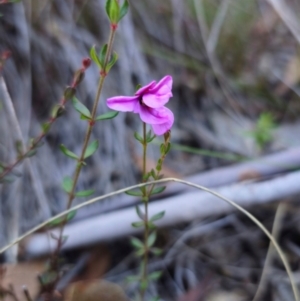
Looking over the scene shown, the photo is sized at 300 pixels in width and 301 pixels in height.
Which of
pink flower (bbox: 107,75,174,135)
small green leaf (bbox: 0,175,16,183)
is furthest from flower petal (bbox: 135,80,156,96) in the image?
small green leaf (bbox: 0,175,16,183)

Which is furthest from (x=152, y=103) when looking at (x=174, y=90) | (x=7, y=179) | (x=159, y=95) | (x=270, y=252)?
(x=174, y=90)

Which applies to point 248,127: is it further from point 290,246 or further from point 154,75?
point 290,246

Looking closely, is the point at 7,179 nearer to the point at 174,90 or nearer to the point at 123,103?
the point at 123,103

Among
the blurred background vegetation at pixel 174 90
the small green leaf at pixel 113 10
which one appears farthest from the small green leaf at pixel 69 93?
the blurred background vegetation at pixel 174 90

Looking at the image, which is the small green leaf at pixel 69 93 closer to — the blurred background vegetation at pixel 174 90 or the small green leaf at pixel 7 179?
the small green leaf at pixel 7 179

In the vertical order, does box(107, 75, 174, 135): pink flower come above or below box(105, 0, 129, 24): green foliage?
below

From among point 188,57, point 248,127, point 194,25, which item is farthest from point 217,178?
point 194,25

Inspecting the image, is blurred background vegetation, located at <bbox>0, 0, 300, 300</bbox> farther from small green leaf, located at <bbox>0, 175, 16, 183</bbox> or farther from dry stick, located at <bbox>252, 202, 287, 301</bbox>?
small green leaf, located at <bbox>0, 175, 16, 183</bbox>
